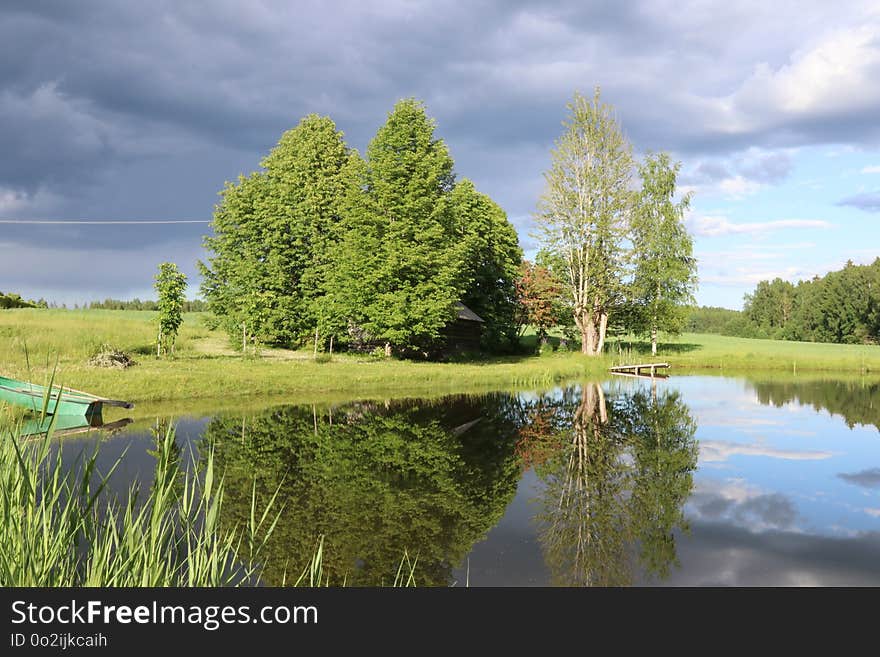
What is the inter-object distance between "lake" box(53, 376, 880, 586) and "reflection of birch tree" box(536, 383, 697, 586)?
0.04m

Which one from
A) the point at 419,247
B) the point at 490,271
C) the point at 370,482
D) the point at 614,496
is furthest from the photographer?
the point at 490,271

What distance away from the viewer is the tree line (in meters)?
33.3

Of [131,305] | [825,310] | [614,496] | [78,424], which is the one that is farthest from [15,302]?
[825,310]

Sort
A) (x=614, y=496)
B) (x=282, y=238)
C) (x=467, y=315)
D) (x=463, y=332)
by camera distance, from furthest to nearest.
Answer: (x=463, y=332), (x=467, y=315), (x=282, y=238), (x=614, y=496)

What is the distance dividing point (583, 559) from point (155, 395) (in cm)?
1530

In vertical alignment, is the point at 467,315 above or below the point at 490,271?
below

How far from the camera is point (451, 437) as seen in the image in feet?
50.0

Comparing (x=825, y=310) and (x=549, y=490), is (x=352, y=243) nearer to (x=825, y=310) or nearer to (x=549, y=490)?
(x=549, y=490)

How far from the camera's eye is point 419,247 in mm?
32250

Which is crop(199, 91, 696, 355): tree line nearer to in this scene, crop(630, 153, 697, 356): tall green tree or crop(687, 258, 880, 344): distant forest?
crop(630, 153, 697, 356): tall green tree

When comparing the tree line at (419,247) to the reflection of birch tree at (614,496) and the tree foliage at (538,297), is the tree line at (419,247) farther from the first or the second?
the reflection of birch tree at (614,496)

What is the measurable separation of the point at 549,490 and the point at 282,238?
30.5 metres

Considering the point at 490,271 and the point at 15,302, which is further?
the point at 15,302

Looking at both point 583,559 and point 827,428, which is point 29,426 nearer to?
point 583,559
